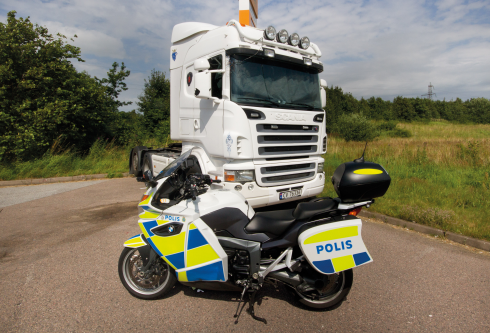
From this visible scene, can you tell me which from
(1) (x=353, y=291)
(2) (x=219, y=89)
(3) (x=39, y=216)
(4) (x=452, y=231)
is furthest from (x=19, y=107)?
(4) (x=452, y=231)

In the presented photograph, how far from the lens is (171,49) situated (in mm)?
6801

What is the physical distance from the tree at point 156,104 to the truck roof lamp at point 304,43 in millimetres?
10518

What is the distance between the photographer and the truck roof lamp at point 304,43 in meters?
5.55

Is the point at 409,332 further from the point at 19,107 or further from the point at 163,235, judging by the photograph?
the point at 19,107

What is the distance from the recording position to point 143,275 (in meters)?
3.08

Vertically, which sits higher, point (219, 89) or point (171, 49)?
point (171, 49)

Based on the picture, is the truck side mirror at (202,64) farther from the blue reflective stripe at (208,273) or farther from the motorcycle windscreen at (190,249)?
the blue reflective stripe at (208,273)

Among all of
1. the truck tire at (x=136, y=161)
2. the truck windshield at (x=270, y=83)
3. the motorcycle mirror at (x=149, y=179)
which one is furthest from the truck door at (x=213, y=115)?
the truck tire at (x=136, y=161)

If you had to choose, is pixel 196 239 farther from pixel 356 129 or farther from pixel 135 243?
pixel 356 129

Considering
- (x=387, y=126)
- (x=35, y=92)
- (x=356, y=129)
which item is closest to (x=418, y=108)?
(x=387, y=126)

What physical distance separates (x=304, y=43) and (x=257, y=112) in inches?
71.8

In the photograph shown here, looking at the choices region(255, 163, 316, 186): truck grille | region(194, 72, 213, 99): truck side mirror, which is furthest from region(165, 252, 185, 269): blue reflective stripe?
region(194, 72, 213, 99): truck side mirror

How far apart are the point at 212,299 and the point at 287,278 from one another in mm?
864

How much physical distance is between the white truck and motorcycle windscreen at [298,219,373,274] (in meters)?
2.32
